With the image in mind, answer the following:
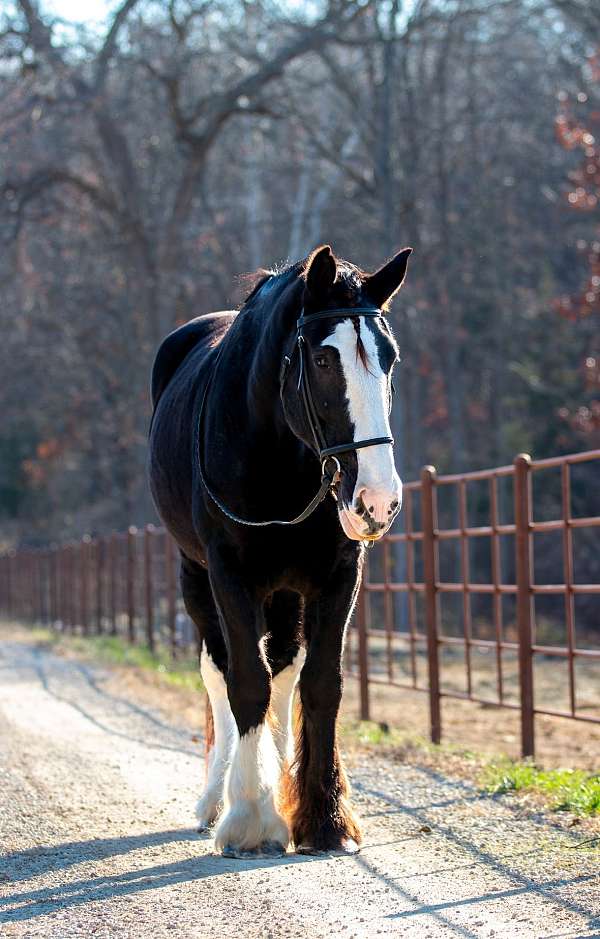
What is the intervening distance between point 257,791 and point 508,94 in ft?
81.9

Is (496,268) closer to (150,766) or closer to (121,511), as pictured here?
(121,511)

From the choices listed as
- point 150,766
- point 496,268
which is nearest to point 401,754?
point 150,766

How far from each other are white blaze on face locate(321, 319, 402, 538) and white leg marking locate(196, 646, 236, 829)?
5.49 ft

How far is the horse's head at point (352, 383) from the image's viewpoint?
3.90 m

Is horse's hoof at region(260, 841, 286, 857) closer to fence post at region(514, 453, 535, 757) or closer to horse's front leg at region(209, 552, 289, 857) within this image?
horse's front leg at region(209, 552, 289, 857)

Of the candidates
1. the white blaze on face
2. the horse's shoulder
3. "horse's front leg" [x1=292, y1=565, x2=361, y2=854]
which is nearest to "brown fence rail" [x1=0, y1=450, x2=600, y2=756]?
the horse's shoulder

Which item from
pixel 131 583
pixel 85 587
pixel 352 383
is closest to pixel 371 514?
pixel 352 383

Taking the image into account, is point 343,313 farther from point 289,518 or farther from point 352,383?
point 289,518

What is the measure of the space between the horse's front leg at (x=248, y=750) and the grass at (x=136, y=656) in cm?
702

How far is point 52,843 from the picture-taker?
4902mm

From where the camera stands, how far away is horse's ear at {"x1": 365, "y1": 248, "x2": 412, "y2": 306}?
438 centimetres

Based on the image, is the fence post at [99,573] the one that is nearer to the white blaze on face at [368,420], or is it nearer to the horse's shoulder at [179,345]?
the horse's shoulder at [179,345]

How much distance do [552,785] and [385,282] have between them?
2.98m

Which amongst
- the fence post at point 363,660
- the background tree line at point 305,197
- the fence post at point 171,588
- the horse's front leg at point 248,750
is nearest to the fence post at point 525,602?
the fence post at point 363,660
